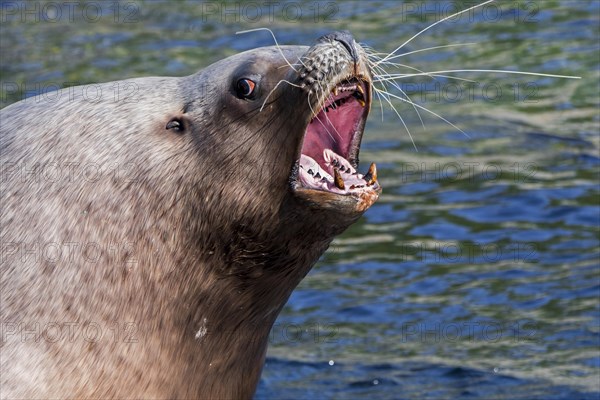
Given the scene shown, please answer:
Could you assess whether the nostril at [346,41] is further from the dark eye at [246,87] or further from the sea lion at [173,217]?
the dark eye at [246,87]

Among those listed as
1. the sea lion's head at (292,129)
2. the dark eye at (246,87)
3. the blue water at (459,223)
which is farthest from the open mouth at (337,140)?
the blue water at (459,223)

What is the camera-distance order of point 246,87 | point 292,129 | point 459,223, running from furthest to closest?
point 459,223, point 246,87, point 292,129

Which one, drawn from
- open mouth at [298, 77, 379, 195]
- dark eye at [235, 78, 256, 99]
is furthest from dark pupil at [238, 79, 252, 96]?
open mouth at [298, 77, 379, 195]

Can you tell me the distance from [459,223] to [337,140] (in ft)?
14.3

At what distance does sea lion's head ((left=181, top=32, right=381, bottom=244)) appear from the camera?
514 cm

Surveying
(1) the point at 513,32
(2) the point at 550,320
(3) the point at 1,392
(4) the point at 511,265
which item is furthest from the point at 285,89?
(1) the point at 513,32

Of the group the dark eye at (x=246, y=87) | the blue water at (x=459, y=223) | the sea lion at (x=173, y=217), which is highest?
the dark eye at (x=246, y=87)

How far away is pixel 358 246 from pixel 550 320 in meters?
1.70

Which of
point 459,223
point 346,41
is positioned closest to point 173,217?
point 346,41

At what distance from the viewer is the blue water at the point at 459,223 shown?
7750 mm

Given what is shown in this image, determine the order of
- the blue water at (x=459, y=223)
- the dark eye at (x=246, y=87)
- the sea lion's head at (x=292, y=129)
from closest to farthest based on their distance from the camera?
the sea lion's head at (x=292, y=129) → the dark eye at (x=246, y=87) → the blue water at (x=459, y=223)

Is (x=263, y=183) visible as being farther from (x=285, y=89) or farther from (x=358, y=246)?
(x=358, y=246)

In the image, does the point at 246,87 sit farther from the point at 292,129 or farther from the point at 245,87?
the point at 292,129

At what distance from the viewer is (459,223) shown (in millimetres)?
9570
